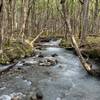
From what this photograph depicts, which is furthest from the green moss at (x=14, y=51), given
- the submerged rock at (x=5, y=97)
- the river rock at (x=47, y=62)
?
the submerged rock at (x=5, y=97)

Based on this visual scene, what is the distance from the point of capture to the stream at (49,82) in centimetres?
1110

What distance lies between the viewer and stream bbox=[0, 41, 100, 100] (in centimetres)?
1110

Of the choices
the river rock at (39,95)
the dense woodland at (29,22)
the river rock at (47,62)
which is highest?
the dense woodland at (29,22)

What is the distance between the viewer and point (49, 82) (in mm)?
13391

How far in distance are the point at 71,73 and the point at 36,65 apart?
10.6 feet

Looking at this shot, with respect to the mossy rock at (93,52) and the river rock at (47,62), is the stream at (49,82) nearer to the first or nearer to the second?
the river rock at (47,62)

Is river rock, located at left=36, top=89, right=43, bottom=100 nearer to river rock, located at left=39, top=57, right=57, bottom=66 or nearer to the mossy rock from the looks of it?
river rock, located at left=39, top=57, right=57, bottom=66

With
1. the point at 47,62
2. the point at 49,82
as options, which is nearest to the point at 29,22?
the point at 47,62

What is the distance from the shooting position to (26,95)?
10.9 metres

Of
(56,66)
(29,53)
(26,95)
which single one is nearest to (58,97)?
(26,95)

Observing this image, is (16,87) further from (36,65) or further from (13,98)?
(36,65)

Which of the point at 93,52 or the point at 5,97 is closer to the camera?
the point at 5,97

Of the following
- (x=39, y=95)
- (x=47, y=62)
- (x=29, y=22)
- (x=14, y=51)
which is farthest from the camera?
(x=29, y=22)

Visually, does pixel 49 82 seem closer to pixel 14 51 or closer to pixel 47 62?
pixel 47 62
